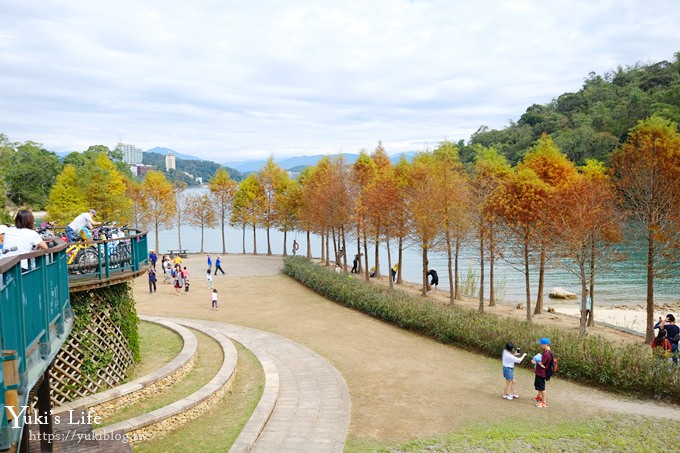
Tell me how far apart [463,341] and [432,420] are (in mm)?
6798

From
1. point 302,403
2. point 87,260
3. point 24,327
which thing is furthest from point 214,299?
point 24,327

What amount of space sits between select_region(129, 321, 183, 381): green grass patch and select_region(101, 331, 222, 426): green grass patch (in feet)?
2.54

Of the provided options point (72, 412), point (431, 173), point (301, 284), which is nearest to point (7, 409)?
point (72, 412)

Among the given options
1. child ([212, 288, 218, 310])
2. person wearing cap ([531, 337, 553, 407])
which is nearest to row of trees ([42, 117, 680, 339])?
person wearing cap ([531, 337, 553, 407])

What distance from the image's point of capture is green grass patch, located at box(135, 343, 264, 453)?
9406mm

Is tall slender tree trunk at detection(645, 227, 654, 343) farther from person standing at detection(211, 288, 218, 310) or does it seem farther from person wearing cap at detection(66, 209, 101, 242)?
person wearing cap at detection(66, 209, 101, 242)

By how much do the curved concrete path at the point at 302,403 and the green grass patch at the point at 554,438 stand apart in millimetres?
861

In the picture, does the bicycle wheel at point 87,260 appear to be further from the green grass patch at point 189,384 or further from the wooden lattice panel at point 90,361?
the green grass patch at point 189,384

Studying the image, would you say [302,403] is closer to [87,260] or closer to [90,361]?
[90,361]

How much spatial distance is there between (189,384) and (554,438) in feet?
27.9

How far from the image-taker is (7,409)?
3.40m

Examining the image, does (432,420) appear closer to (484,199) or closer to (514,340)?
(514,340)

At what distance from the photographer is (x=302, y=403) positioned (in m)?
11.9

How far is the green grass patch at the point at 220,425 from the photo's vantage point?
30.9ft
